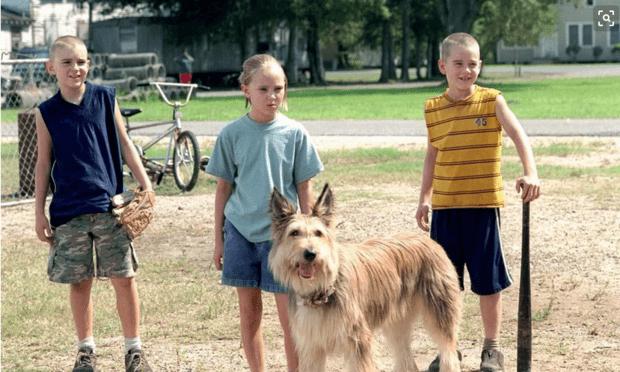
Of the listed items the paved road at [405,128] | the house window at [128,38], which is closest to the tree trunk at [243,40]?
the house window at [128,38]

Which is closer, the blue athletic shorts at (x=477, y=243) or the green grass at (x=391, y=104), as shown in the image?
the blue athletic shorts at (x=477, y=243)

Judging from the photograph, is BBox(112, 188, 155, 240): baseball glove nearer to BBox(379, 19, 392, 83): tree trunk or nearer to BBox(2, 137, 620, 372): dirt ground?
BBox(2, 137, 620, 372): dirt ground

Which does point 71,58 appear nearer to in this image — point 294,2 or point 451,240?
point 451,240

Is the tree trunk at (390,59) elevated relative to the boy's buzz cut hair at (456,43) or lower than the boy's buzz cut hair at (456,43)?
elevated

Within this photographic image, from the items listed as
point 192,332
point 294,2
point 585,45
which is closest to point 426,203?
point 192,332

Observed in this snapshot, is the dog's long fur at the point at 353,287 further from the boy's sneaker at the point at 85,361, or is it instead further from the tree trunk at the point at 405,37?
the tree trunk at the point at 405,37

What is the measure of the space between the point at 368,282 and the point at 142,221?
61.2 inches

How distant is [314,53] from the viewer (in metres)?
60.7

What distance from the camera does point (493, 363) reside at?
6.48 m

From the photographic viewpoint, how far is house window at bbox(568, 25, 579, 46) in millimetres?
93300

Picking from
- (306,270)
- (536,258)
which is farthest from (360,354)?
(536,258)

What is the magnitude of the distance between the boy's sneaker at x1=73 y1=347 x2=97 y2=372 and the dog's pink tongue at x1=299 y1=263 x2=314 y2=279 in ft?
6.42

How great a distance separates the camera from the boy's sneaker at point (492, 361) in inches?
255

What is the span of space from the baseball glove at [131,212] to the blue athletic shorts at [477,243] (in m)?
1.69
